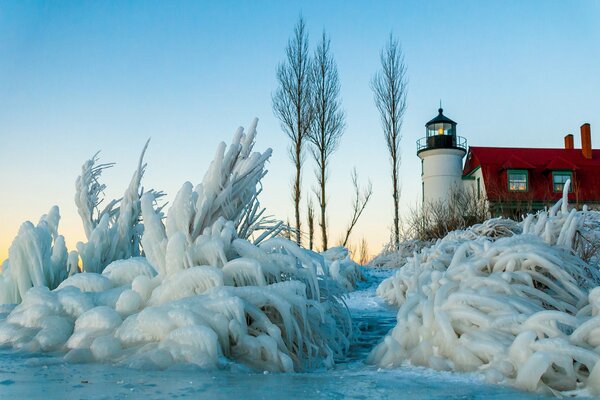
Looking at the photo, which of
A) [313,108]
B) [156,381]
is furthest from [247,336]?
[313,108]

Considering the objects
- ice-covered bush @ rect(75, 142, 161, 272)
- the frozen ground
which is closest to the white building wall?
ice-covered bush @ rect(75, 142, 161, 272)

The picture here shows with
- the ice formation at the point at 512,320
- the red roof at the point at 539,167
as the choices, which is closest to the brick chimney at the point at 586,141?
the red roof at the point at 539,167

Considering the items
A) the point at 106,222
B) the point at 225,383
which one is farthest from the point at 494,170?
the point at 225,383

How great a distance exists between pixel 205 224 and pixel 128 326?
122 cm

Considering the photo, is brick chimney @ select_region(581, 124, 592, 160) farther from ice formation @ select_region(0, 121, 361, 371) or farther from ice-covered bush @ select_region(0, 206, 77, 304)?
ice-covered bush @ select_region(0, 206, 77, 304)

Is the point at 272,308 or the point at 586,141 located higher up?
the point at 586,141

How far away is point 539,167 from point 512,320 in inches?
1043

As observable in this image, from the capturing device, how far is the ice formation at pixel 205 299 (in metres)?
3.94

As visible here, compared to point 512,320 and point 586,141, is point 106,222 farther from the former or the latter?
point 586,141

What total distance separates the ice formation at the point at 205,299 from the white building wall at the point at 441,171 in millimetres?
22281

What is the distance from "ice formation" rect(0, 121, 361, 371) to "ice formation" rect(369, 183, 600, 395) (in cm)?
74

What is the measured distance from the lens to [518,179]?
27344 mm

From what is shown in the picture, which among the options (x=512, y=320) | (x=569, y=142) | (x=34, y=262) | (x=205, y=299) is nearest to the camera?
(x=512, y=320)

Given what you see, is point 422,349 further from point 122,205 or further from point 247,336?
point 122,205
